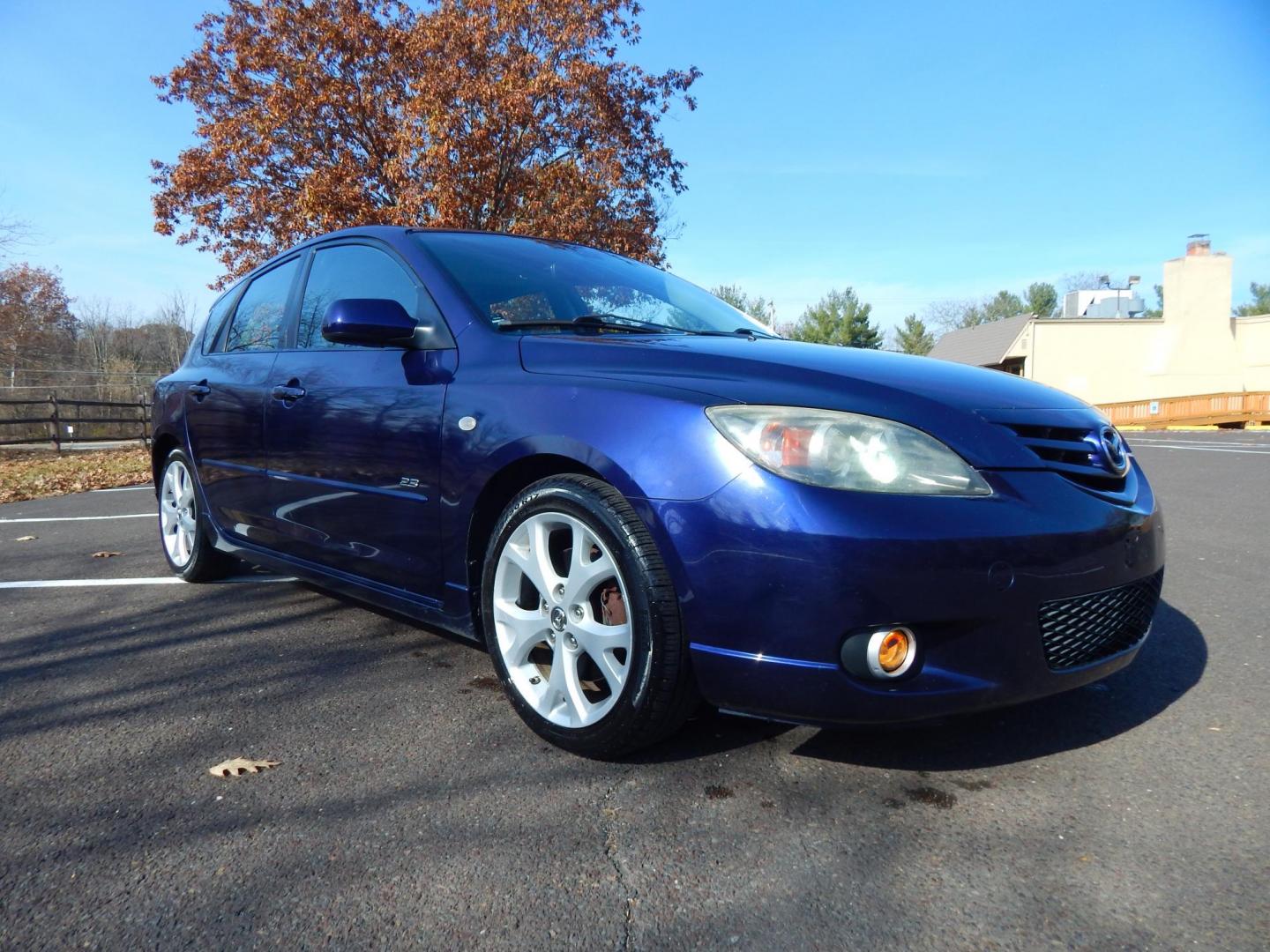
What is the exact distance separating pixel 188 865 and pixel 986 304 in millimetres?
91299

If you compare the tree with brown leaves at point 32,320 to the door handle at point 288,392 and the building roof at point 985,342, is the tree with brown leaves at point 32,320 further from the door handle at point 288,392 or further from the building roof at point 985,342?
the building roof at point 985,342

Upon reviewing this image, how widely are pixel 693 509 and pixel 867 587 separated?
430 millimetres

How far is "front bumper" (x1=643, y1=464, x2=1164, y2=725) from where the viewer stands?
6.20 ft

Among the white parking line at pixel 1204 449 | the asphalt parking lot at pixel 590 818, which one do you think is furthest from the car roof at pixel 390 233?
the white parking line at pixel 1204 449

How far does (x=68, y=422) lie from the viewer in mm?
17844

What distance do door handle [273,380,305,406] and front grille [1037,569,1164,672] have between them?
8.77 feet

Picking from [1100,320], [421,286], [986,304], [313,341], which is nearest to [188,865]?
[421,286]

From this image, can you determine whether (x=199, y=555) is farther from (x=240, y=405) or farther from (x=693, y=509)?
(x=693, y=509)

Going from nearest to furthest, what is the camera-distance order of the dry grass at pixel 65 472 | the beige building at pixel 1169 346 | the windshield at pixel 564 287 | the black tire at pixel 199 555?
the windshield at pixel 564 287
the black tire at pixel 199 555
the dry grass at pixel 65 472
the beige building at pixel 1169 346

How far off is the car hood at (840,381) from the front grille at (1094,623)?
369 mm

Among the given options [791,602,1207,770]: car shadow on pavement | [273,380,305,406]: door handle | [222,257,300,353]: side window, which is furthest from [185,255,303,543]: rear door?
[791,602,1207,770]: car shadow on pavement

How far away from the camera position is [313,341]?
3428 millimetres

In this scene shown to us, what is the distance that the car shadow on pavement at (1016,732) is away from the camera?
228cm

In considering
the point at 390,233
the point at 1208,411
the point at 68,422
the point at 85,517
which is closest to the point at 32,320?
the point at 68,422
